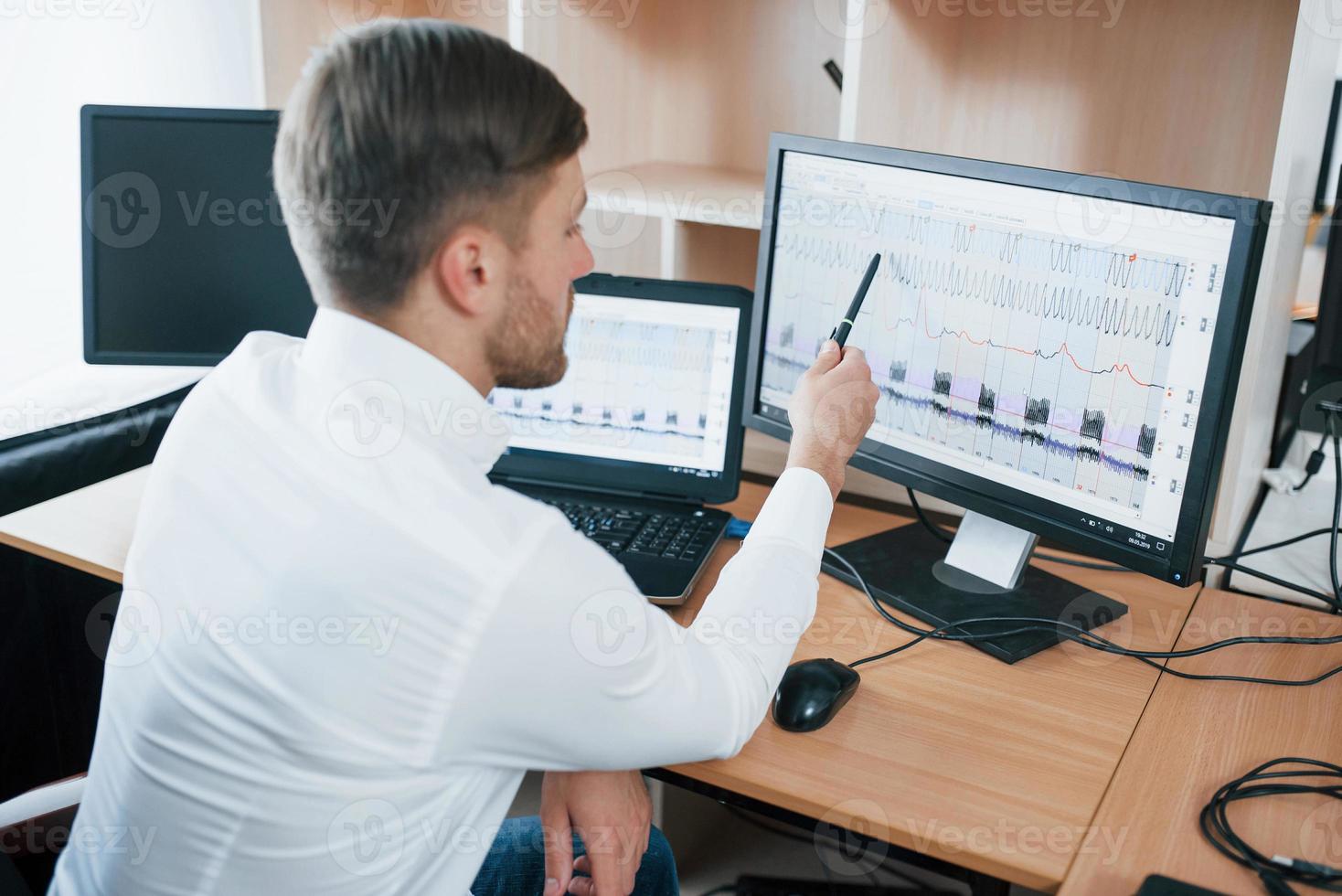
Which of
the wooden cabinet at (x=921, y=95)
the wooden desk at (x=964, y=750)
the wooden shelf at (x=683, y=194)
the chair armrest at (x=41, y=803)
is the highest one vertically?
the wooden cabinet at (x=921, y=95)

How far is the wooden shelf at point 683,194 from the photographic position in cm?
146

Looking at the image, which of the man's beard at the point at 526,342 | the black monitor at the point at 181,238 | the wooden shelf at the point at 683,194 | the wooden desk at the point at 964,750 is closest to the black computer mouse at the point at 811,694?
the wooden desk at the point at 964,750

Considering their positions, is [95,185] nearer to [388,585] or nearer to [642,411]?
[642,411]

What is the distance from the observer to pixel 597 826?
97 centimetres

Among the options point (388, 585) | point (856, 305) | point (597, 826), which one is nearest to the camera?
point (388, 585)

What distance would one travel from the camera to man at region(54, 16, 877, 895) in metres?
0.74

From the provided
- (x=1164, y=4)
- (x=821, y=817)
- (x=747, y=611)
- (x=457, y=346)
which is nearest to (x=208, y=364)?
(x=457, y=346)

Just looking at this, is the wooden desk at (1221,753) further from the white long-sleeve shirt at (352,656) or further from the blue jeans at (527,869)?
the blue jeans at (527,869)

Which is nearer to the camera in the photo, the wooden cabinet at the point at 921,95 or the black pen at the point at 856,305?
the black pen at the point at 856,305

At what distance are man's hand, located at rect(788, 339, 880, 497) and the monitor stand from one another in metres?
0.22

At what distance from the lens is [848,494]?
1687mm

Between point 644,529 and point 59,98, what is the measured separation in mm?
1066

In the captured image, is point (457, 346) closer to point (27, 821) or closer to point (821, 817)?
point (821, 817)

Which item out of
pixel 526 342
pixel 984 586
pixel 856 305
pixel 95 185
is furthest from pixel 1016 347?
pixel 95 185
